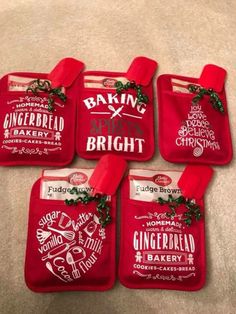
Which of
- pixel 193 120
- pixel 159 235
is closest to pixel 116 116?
pixel 193 120

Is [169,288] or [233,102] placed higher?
[233,102]

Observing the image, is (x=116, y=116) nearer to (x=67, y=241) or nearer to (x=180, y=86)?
(x=180, y=86)

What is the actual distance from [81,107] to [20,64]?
252 millimetres

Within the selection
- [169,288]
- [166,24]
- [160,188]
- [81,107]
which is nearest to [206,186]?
[160,188]

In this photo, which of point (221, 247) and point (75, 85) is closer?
point (221, 247)

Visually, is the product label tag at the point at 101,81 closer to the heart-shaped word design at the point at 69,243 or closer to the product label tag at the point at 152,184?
the product label tag at the point at 152,184

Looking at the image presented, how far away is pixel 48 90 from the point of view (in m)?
0.95

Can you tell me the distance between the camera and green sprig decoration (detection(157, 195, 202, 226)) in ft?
2.81

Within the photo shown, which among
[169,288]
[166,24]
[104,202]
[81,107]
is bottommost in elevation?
[169,288]

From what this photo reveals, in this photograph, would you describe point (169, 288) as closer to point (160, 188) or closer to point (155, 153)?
point (160, 188)

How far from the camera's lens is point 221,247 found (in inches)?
34.4

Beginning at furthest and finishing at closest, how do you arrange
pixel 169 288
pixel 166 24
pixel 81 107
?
pixel 166 24
pixel 81 107
pixel 169 288

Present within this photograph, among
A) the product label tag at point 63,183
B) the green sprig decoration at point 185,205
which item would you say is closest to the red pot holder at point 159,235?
the green sprig decoration at point 185,205

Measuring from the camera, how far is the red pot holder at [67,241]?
2.64 ft
